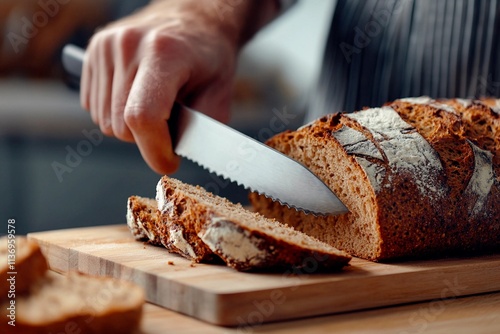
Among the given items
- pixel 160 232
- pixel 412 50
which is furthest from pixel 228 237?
pixel 412 50

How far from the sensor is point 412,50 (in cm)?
298

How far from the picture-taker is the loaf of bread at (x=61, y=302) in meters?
1.38

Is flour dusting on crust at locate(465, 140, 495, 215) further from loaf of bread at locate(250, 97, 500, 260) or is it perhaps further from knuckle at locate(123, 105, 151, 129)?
knuckle at locate(123, 105, 151, 129)

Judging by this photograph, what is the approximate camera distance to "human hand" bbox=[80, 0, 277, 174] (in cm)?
236

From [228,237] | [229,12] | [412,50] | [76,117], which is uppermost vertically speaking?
[229,12]

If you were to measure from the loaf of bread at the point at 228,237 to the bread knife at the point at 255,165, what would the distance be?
9cm

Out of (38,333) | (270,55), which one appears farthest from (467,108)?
(270,55)

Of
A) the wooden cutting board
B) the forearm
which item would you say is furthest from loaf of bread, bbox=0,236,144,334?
the forearm

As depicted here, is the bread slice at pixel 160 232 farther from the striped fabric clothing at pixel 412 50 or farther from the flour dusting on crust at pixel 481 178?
the striped fabric clothing at pixel 412 50

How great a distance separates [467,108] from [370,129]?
0.45 metres

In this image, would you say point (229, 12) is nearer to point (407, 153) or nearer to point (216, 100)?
point (216, 100)

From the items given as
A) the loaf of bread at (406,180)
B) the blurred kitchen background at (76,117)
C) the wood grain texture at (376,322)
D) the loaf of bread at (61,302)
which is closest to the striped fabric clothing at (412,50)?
the loaf of bread at (406,180)

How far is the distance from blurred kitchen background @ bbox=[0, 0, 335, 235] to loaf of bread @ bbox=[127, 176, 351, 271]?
2.46 metres

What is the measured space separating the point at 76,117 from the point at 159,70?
8.02ft
